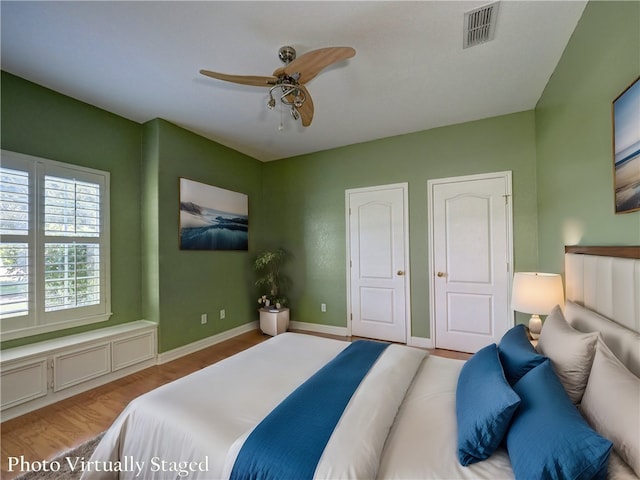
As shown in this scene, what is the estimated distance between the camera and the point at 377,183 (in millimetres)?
3803

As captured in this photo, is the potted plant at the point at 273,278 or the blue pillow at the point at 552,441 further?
→ the potted plant at the point at 273,278

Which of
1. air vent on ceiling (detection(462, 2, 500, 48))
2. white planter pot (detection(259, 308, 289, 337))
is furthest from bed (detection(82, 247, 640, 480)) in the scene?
white planter pot (detection(259, 308, 289, 337))

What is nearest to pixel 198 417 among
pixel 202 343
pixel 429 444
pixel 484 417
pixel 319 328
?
pixel 429 444

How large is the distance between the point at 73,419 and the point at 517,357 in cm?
308

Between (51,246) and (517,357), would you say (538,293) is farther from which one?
(51,246)

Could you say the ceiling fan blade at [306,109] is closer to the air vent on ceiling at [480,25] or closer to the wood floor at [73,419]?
the air vent on ceiling at [480,25]

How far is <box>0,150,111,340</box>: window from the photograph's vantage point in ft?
7.43

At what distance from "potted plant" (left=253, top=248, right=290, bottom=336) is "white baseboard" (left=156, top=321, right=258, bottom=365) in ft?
0.88

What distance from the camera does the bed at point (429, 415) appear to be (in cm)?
87

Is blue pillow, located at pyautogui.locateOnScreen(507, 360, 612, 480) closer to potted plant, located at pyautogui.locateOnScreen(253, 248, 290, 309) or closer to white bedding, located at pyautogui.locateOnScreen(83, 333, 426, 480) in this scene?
white bedding, located at pyautogui.locateOnScreen(83, 333, 426, 480)

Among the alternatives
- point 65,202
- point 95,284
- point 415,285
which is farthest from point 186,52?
point 415,285

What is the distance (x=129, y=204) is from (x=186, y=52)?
1.88 meters

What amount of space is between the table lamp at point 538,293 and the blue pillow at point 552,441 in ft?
3.91

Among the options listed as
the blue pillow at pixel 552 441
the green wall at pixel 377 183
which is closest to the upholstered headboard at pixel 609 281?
the blue pillow at pixel 552 441
